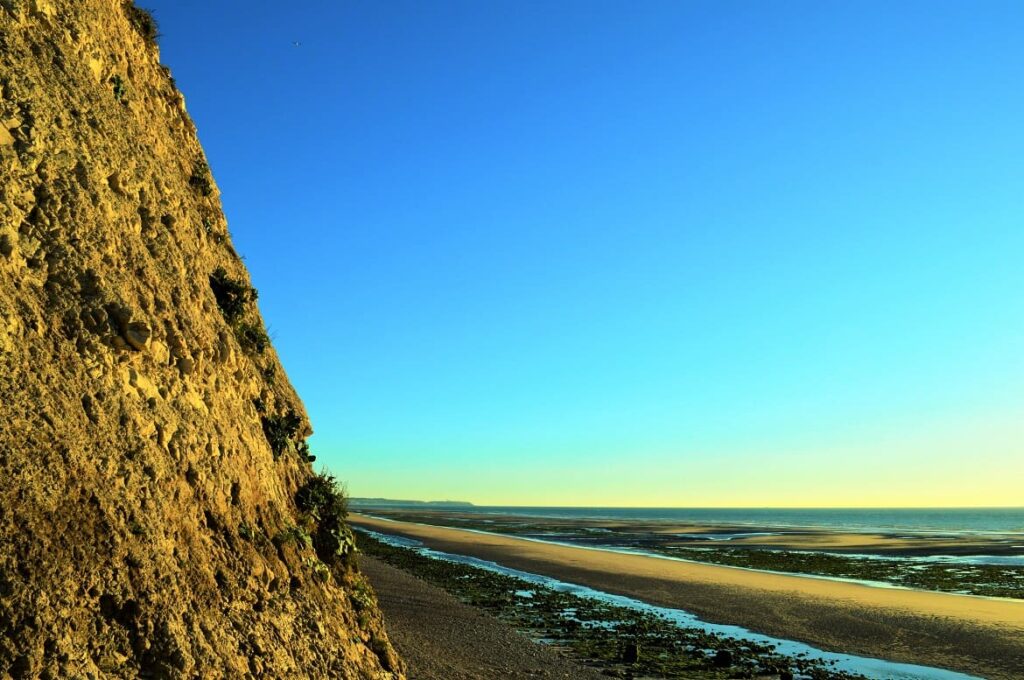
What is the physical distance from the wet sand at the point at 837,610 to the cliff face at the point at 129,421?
18368mm

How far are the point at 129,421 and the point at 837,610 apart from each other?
93.7 feet

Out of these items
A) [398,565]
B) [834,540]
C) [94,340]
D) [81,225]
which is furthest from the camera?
[834,540]

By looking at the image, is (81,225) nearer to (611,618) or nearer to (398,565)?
(611,618)

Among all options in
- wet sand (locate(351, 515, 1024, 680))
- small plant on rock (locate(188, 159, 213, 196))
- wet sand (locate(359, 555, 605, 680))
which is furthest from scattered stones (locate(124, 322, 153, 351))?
wet sand (locate(351, 515, 1024, 680))

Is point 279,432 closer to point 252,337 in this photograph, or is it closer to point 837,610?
point 252,337

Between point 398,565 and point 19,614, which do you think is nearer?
point 19,614

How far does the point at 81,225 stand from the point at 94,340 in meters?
1.64

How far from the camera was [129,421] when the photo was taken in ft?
27.3

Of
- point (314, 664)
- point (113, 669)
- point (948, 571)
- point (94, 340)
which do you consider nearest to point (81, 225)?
point (94, 340)

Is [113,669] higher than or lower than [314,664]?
higher

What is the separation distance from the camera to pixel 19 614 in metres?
6.34

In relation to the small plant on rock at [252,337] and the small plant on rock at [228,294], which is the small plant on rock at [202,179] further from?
the small plant on rock at [252,337]

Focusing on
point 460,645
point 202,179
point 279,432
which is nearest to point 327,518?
point 279,432

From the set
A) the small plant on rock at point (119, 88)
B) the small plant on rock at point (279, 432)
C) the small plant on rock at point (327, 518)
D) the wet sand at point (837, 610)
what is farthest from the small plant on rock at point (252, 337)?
the wet sand at point (837, 610)
